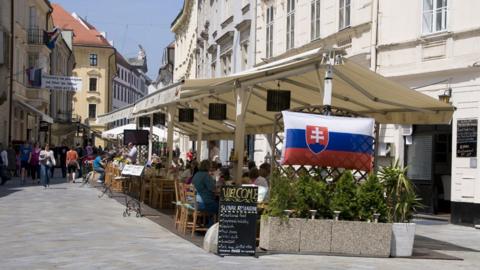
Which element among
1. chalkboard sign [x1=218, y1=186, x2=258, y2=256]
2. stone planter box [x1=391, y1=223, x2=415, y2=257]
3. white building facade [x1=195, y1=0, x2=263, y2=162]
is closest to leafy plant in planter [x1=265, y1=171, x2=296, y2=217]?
chalkboard sign [x1=218, y1=186, x2=258, y2=256]

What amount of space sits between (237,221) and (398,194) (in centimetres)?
253

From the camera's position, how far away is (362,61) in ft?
71.8

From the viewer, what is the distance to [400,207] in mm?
12367

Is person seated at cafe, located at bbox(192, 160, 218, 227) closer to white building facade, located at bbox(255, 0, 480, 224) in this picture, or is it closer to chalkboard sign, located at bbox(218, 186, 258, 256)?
chalkboard sign, located at bbox(218, 186, 258, 256)

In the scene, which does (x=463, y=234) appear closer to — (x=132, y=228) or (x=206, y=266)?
(x=132, y=228)

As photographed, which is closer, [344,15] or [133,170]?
[133,170]

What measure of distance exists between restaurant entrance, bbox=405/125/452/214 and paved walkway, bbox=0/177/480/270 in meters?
1.88

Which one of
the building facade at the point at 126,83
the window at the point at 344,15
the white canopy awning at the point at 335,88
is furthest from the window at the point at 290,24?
the building facade at the point at 126,83

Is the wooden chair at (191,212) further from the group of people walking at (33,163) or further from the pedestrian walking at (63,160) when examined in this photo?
the pedestrian walking at (63,160)

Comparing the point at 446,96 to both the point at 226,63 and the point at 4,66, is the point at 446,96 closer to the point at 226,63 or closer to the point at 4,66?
the point at 226,63

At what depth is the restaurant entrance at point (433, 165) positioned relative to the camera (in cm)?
2075

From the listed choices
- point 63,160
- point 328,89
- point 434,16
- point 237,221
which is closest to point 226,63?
point 63,160

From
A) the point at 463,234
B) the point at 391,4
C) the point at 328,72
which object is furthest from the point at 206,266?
the point at 391,4

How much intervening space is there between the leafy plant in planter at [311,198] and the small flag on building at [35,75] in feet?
118
